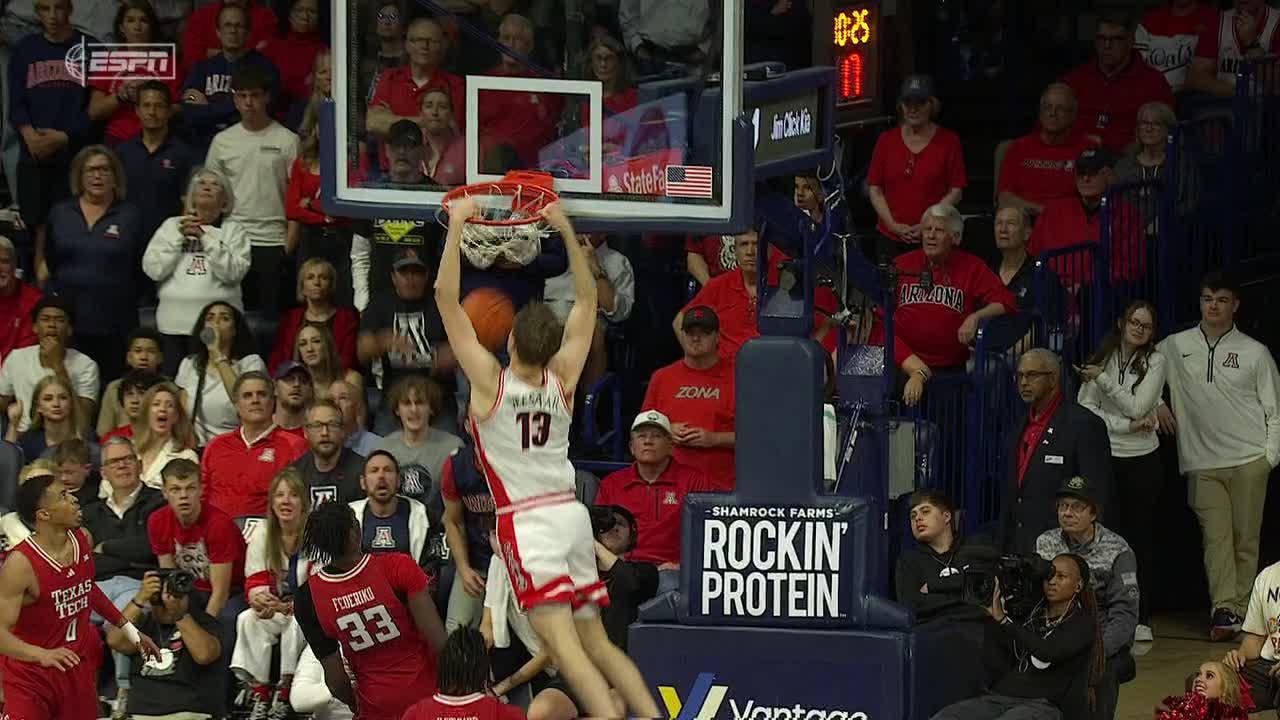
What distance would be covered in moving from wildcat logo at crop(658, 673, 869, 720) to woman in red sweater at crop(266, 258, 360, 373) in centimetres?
453

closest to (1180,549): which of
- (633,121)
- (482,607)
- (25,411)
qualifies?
(482,607)

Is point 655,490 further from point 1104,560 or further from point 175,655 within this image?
point 175,655

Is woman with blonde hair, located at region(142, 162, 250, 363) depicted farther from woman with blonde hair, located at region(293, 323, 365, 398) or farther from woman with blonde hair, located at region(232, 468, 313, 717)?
woman with blonde hair, located at region(232, 468, 313, 717)

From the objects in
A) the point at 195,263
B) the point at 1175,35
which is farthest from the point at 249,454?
the point at 1175,35

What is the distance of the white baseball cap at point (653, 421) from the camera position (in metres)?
13.9

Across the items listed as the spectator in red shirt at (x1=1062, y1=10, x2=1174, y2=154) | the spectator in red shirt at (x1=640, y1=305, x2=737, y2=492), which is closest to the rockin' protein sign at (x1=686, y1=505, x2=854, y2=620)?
the spectator in red shirt at (x1=640, y1=305, x2=737, y2=492)

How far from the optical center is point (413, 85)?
11477 millimetres

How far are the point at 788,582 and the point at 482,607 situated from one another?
2.58 m

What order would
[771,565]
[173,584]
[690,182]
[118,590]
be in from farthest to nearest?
1. [118,590]
2. [173,584]
3. [771,565]
4. [690,182]

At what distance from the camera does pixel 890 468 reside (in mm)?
13000

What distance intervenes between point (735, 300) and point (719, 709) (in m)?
3.75

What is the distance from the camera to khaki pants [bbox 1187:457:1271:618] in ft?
48.7

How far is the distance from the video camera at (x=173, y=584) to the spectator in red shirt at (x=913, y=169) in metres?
5.37

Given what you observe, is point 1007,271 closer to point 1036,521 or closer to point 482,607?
point 1036,521
